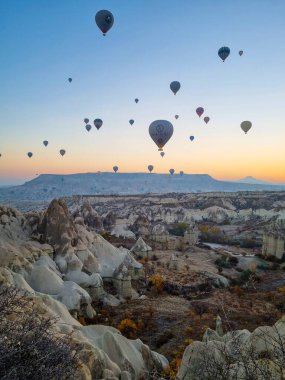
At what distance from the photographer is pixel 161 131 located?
124 ft

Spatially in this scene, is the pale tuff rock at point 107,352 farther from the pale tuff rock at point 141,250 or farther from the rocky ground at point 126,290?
the pale tuff rock at point 141,250

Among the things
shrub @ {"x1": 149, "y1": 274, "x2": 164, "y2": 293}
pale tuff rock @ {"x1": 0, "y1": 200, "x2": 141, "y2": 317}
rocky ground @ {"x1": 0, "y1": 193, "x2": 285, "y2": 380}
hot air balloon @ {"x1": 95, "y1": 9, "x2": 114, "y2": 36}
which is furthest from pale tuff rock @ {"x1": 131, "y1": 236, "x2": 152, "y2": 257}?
hot air balloon @ {"x1": 95, "y1": 9, "x2": 114, "y2": 36}

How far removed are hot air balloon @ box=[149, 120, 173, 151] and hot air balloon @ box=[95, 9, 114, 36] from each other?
34.7 feet

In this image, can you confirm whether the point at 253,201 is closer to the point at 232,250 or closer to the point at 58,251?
the point at 232,250

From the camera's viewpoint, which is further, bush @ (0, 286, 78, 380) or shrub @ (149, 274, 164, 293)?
shrub @ (149, 274, 164, 293)

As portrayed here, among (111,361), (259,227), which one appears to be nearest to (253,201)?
(259,227)

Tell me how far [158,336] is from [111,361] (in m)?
7.11

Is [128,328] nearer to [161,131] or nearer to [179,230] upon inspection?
[161,131]

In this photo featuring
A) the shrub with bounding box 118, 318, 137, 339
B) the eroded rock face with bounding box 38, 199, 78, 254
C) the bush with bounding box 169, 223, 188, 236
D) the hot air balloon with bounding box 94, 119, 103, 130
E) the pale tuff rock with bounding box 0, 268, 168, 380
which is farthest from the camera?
the bush with bounding box 169, 223, 188, 236

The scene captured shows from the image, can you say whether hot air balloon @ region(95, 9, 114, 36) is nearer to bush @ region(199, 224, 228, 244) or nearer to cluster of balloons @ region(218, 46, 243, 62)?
cluster of balloons @ region(218, 46, 243, 62)

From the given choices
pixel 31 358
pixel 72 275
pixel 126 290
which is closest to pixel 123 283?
pixel 126 290

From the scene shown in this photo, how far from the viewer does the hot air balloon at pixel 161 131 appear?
124 feet

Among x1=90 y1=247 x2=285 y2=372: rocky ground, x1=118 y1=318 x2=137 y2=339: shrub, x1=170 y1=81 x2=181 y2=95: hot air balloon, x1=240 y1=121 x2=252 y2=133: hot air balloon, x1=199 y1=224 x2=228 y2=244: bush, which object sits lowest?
x1=199 y1=224 x2=228 y2=244: bush

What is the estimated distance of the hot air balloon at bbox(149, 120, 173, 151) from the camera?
3787 centimetres
